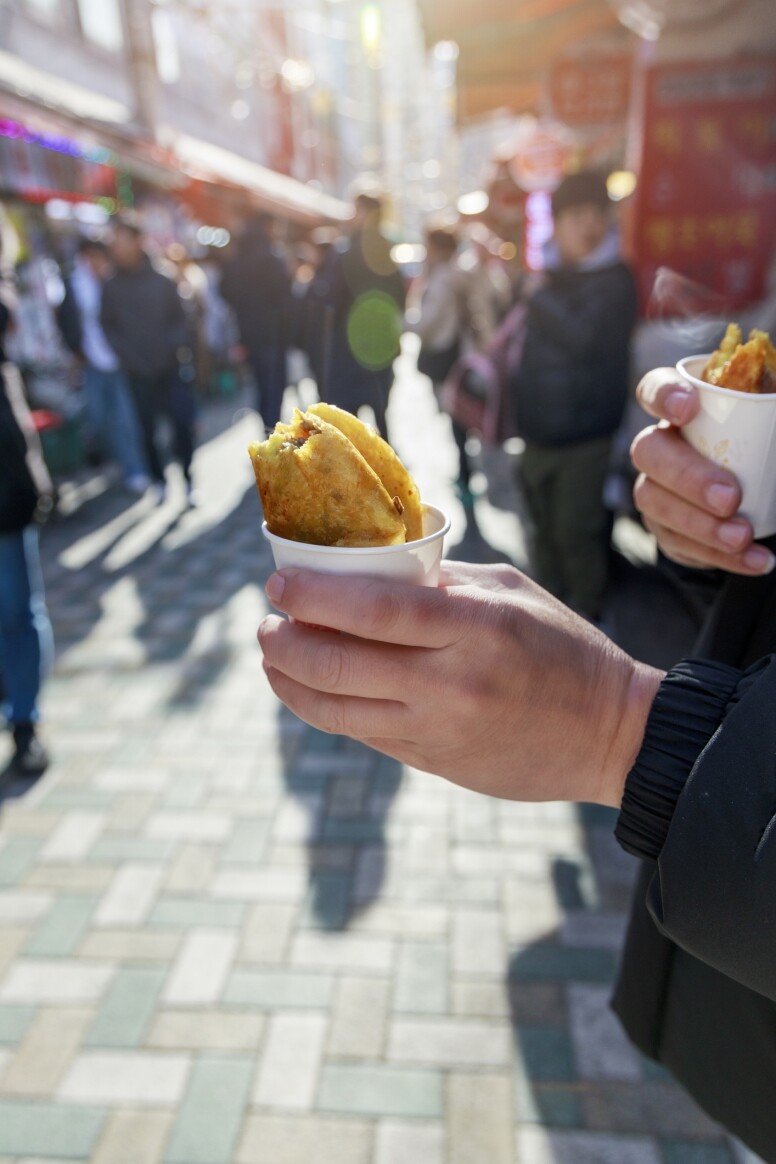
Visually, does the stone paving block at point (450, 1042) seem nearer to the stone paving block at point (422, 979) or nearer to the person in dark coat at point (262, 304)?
the stone paving block at point (422, 979)

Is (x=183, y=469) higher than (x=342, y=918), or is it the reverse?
(x=183, y=469)

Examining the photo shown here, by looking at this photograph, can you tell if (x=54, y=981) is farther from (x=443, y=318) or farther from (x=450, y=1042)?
(x=443, y=318)

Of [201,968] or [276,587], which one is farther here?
[201,968]

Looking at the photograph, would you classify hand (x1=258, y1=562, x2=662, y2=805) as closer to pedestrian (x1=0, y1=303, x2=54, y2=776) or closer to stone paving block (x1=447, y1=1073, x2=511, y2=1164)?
stone paving block (x1=447, y1=1073, x2=511, y2=1164)

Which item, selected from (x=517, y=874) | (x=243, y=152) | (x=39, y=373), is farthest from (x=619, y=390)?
(x=243, y=152)

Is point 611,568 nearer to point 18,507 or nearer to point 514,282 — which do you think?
point 18,507

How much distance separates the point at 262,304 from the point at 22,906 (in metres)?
6.84

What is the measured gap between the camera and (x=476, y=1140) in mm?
2092

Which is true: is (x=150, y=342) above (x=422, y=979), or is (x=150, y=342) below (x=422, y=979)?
above

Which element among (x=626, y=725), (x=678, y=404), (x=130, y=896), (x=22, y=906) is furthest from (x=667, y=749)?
(x=22, y=906)

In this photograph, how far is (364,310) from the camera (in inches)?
244

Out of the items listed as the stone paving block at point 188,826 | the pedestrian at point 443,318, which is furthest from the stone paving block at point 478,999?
the pedestrian at point 443,318

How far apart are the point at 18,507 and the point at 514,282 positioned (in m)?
7.90

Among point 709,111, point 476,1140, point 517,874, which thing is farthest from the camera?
point 709,111
